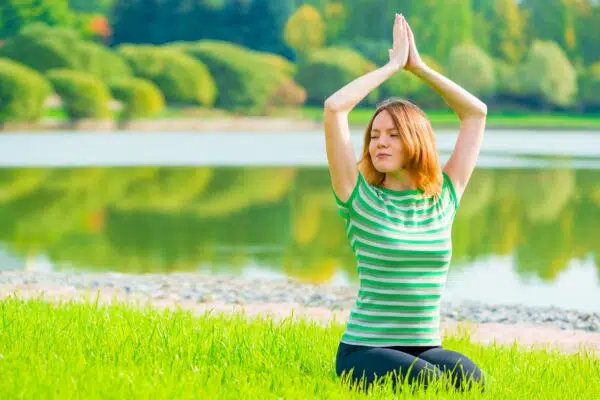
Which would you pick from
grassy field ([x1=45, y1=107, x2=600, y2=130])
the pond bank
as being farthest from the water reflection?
grassy field ([x1=45, y1=107, x2=600, y2=130])

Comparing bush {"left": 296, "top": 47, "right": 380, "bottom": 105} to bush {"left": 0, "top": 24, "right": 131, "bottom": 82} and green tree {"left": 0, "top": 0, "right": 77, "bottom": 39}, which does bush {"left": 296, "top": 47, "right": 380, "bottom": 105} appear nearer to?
bush {"left": 0, "top": 24, "right": 131, "bottom": 82}

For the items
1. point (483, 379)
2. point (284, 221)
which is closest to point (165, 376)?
point (483, 379)

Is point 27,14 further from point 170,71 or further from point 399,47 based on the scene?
point 399,47

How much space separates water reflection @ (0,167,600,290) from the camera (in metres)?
13.5

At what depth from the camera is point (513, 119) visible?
75.4 meters

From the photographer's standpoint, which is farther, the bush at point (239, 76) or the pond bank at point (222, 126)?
the bush at point (239, 76)

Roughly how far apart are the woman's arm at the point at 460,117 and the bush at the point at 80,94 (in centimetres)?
5209

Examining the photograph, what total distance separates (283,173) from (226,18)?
54.4 m

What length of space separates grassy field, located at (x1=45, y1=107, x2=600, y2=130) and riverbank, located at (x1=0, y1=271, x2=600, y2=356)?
49.8 metres

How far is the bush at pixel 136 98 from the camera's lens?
59531 millimetres

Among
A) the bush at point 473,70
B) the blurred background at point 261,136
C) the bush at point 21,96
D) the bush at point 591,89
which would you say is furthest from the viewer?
the bush at point 591,89

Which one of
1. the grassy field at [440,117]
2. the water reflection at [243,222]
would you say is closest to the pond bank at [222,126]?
the grassy field at [440,117]

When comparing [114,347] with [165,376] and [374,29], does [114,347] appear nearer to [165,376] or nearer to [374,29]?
[165,376]

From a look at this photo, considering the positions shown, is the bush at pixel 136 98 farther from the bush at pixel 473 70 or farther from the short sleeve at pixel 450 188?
the short sleeve at pixel 450 188
